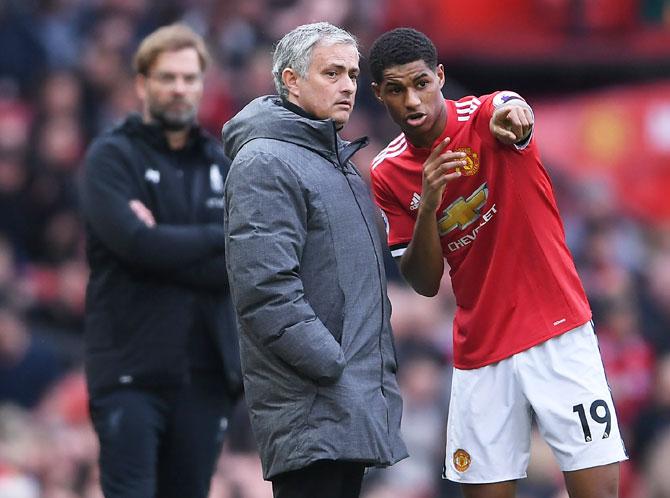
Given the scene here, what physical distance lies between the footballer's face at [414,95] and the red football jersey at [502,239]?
0.11 m

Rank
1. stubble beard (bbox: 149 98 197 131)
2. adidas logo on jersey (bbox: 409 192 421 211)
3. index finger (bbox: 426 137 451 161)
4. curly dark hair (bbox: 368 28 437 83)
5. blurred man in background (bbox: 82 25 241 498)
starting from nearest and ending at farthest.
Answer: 1. index finger (bbox: 426 137 451 161)
2. curly dark hair (bbox: 368 28 437 83)
3. adidas logo on jersey (bbox: 409 192 421 211)
4. blurred man in background (bbox: 82 25 241 498)
5. stubble beard (bbox: 149 98 197 131)

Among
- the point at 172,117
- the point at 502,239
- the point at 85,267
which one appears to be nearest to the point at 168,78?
the point at 172,117

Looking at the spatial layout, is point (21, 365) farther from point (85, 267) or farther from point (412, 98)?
point (412, 98)

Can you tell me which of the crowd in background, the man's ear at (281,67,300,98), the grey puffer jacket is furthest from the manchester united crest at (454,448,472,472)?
the crowd in background

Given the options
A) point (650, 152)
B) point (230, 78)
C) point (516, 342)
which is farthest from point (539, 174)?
point (650, 152)

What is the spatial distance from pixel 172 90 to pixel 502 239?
1581 millimetres

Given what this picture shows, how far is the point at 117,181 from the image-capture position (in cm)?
524

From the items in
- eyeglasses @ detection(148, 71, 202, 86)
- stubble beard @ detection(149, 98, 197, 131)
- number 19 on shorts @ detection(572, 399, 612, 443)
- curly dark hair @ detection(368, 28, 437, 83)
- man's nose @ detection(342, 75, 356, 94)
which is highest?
eyeglasses @ detection(148, 71, 202, 86)

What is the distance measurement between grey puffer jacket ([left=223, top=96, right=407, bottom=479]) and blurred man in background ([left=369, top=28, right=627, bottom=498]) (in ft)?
0.94

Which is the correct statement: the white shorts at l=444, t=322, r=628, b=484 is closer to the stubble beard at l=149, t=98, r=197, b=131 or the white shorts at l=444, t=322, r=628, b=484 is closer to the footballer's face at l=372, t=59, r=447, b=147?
the footballer's face at l=372, t=59, r=447, b=147

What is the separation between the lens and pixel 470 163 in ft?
14.6

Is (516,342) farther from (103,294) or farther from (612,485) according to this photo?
(103,294)

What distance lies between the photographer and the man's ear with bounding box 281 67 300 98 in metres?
4.33

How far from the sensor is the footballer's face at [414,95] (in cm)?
429
